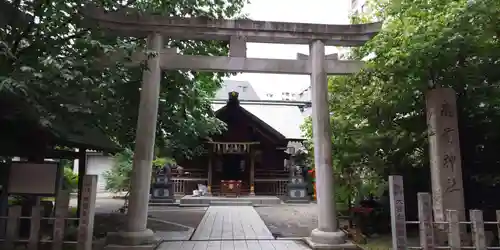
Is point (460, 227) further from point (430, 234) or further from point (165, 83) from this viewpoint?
point (165, 83)

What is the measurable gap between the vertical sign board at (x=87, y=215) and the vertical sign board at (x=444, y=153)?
6656 millimetres

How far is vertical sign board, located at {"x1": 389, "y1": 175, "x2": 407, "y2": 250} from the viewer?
6090 mm

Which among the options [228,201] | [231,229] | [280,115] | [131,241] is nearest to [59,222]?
[131,241]

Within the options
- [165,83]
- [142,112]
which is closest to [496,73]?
[142,112]

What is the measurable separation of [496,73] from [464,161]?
2.17m

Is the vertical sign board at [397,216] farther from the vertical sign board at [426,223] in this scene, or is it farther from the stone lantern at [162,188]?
the stone lantern at [162,188]

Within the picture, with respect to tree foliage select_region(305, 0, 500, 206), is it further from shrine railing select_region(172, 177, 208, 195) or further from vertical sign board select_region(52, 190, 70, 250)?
shrine railing select_region(172, 177, 208, 195)

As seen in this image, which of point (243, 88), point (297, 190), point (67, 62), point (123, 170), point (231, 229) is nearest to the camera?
point (67, 62)

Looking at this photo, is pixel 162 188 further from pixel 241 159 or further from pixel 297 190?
pixel 297 190

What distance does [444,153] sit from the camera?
763 cm

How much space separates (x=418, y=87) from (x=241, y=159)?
56.5ft

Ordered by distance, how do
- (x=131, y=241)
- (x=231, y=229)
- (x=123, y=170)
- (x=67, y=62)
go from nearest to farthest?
(x=67, y=62)
(x=131, y=241)
(x=231, y=229)
(x=123, y=170)

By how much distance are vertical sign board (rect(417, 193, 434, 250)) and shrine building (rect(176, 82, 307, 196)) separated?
16.6m

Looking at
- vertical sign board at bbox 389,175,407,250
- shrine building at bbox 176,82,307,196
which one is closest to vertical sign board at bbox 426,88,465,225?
vertical sign board at bbox 389,175,407,250
